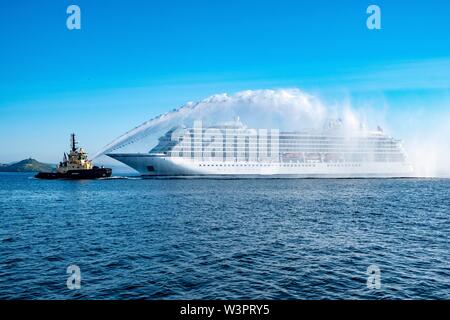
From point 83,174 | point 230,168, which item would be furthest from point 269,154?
point 83,174

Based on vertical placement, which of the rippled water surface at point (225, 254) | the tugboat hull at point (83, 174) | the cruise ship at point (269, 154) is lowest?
the rippled water surface at point (225, 254)

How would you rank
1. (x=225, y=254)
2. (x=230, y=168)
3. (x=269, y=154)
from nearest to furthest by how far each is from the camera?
(x=225, y=254) → (x=230, y=168) → (x=269, y=154)

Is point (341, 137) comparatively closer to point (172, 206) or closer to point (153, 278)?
point (172, 206)

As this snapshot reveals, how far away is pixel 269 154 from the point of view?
114 m

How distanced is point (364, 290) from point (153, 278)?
8.67 metres

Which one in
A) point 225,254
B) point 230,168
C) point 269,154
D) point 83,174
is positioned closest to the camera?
point 225,254

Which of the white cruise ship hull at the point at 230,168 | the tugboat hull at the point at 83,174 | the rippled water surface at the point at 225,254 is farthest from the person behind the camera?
the tugboat hull at the point at 83,174

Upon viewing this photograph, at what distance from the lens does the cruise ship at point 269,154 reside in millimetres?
106625

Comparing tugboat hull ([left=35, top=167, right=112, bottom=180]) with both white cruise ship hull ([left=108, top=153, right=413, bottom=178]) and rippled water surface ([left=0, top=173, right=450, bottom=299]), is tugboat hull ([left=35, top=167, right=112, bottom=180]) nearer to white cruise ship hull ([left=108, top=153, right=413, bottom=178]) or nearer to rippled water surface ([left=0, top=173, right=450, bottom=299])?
white cruise ship hull ([left=108, top=153, right=413, bottom=178])

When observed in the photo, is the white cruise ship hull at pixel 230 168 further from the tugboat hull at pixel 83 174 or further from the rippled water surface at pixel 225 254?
the rippled water surface at pixel 225 254

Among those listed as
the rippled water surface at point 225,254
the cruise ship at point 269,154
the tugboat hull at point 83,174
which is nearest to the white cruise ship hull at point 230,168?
the cruise ship at point 269,154

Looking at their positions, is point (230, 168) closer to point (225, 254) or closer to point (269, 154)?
point (269, 154)

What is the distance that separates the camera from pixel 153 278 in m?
16.9

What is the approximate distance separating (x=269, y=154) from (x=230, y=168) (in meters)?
13.6
